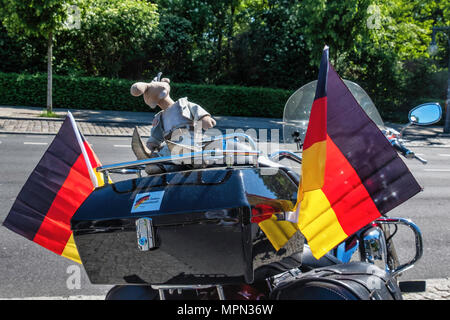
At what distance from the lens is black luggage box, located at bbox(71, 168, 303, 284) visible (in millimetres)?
2064

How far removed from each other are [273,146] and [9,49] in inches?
728

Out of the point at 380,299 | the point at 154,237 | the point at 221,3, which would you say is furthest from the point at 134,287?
the point at 221,3

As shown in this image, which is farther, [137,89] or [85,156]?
[137,89]

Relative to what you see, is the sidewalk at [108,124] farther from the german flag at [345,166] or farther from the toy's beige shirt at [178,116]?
the german flag at [345,166]

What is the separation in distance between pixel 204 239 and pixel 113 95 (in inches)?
661

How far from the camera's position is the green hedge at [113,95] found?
56.3ft

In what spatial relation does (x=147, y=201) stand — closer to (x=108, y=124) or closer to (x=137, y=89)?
(x=137, y=89)

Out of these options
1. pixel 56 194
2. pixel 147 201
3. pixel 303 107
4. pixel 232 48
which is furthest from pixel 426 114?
pixel 232 48

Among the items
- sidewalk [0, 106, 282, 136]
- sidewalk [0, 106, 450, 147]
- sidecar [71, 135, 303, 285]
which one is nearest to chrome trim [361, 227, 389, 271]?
sidecar [71, 135, 303, 285]

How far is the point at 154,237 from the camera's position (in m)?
2.12

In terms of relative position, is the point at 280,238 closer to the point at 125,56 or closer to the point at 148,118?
the point at 148,118

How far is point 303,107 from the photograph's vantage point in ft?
9.73

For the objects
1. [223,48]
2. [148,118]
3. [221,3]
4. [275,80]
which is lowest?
[148,118]
